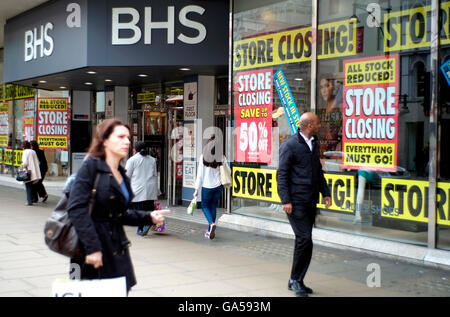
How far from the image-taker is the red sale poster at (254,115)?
36.3 ft

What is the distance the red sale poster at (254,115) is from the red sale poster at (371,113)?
1996 mm

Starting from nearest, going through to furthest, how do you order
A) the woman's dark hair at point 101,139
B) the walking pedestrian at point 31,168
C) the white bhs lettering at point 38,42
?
the woman's dark hair at point 101,139
the walking pedestrian at point 31,168
the white bhs lettering at point 38,42

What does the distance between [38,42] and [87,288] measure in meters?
13.5

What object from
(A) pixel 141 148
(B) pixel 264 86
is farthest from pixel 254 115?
(A) pixel 141 148

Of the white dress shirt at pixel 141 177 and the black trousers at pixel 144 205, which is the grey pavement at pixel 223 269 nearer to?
the black trousers at pixel 144 205

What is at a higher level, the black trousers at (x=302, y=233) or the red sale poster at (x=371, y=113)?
the red sale poster at (x=371, y=113)

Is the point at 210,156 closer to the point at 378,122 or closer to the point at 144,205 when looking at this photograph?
the point at 144,205

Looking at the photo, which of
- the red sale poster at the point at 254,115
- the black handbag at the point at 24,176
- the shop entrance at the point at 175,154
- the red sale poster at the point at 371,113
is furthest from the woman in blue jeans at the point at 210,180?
the black handbag at the point at 24,176

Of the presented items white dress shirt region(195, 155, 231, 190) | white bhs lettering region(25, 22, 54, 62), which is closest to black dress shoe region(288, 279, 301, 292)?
white dress shirt region(195, 155, 231, 190)

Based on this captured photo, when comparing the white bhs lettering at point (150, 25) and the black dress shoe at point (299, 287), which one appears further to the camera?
the white bhs lettering at point (150, 25)

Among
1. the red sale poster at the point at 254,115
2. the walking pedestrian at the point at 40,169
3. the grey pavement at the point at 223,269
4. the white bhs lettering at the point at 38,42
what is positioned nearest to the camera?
the grey pavement at the point at 223,269

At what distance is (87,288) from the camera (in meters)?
3.78
